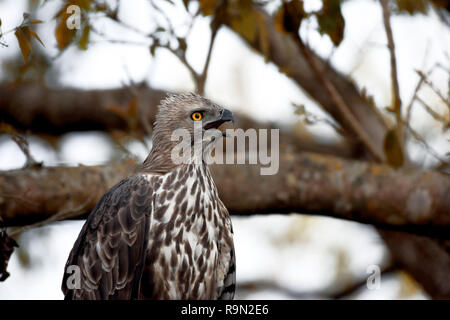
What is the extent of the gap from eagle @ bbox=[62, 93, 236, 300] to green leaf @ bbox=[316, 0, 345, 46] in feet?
3.52

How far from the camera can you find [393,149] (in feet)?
20.5

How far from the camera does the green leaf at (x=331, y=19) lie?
5.20 m

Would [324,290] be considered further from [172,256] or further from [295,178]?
[172,256]

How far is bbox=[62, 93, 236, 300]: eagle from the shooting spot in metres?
4.68

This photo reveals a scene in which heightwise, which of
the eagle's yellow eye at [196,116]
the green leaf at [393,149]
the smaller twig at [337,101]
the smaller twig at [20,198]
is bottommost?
the smaller twig at [20,198]

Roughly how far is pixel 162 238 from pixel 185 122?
1.03 metres

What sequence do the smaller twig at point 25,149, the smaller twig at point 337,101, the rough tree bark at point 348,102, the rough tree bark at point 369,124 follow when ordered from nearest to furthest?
the smaller twig at point 25,149, the smaller twig at point 337,101, the rough tree bark at point 369,124, the rough tree bark at point 348,102

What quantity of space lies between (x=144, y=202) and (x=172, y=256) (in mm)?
441

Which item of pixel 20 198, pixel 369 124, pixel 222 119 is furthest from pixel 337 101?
pixel 20 198

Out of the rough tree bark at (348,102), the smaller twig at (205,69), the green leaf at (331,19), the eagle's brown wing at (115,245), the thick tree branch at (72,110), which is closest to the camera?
the eagle's brown wing at (115,245)

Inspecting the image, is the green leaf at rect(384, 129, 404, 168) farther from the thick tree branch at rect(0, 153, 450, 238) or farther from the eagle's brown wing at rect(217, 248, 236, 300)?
the eagle's brown wing at rect(217, 248, 236, 300)

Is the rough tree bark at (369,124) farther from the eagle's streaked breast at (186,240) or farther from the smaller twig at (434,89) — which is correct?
the eagle's streaked breast at (186,240)

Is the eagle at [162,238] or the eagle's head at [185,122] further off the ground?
the eagle's head at [185,122]

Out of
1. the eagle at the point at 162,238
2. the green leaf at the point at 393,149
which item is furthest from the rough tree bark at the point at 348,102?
the eagle at the point at 162,238
